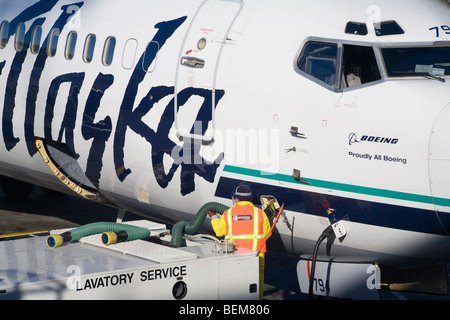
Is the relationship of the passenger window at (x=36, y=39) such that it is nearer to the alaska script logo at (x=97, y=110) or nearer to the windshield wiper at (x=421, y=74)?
the alaska script logo at (x=97, y=110)

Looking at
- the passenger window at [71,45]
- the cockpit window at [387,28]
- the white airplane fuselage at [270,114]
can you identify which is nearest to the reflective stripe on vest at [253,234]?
the white airplane fuselage at [270,114]

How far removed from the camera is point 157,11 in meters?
10.0

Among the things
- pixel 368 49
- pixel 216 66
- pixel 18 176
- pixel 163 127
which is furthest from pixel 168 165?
pixel 18 176

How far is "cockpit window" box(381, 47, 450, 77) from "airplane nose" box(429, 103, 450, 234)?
63 centimetres

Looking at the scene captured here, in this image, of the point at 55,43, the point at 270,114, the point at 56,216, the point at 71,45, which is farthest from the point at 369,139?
the point at 56,216

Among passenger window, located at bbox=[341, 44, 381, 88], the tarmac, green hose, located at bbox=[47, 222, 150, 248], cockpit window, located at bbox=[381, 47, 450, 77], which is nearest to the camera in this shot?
cockpit window, located at bbox=[381, 47, 450, 77]

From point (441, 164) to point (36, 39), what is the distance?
6.63 m

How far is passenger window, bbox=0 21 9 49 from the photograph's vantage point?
468 inches

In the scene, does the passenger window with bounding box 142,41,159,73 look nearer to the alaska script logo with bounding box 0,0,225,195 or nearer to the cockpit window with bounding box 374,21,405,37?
the alaska script logo with bounding box 0,0,225,195

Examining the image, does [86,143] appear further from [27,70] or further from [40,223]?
[40,223]

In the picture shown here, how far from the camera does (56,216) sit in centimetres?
1639

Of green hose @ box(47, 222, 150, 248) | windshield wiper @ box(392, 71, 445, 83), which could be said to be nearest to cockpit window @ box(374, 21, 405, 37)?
windshield wiper @ box(392, 71, 445, 83)

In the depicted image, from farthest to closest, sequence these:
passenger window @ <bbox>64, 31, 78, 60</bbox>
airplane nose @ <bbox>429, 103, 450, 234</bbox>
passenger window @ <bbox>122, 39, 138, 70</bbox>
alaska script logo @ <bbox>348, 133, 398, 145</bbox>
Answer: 1. passenger window @ <bbox>64, 31, 78, 60</bbox>
2. passenger window @ <bbox>122, 39, 138, 70</bbox>
3. alaska script logo @ <bbox>348, 133, 398, 145</bbox>
4. airplane nose @ <bbox>429, 103, 450, 234</bbox>

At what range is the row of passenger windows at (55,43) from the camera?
404 inches
